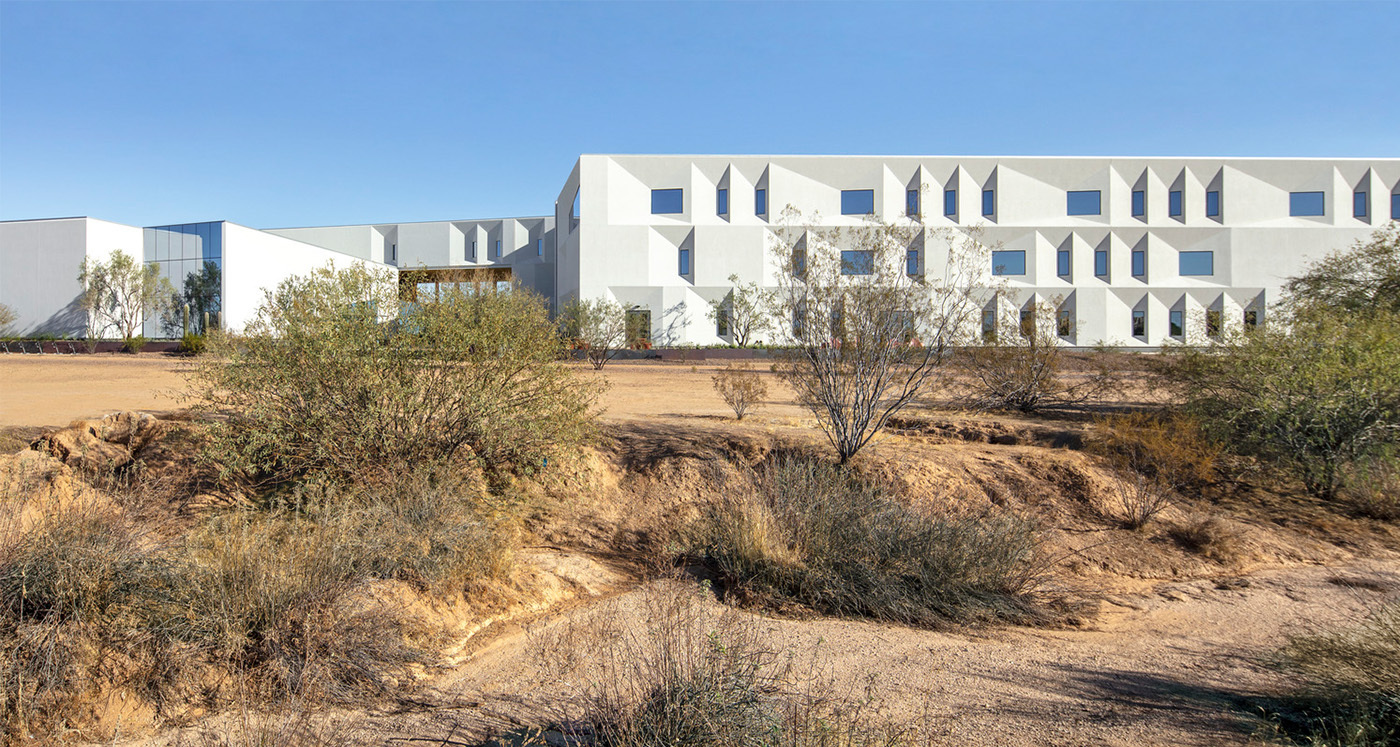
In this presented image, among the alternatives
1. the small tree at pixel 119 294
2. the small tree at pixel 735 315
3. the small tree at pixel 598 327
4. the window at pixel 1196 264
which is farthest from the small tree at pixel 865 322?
the small tree at pixel 119 294

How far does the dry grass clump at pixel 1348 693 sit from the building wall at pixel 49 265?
49.7 m

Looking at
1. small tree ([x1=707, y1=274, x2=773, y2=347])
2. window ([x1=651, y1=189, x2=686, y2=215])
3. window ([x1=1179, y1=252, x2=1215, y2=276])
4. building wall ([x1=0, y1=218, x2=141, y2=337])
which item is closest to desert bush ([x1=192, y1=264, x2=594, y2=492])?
small tree ([x1=707, y1=274, x2=773, y2=347])

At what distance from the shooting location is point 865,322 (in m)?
8.91

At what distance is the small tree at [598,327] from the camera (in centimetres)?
2794

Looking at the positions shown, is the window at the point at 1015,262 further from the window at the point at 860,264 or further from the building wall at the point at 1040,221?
the window at the point at 860,264

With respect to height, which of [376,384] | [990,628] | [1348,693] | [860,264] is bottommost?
[990,628]

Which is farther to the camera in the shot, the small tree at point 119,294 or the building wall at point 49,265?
the building wall at point 49,265

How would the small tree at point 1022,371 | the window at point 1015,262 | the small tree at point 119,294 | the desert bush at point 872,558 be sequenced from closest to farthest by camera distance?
1. the desert bush at point 872,558
2. the small tree at point 1022,371
3. the window at point 1015,262
4. the small tree at point 119,294

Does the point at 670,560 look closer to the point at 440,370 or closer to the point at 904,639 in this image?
the point at 904,639

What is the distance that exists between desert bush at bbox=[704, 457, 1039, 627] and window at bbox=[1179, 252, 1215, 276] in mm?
36647

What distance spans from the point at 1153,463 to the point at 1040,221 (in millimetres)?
30318

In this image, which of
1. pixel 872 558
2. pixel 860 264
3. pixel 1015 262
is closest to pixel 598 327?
pixel 1015 262

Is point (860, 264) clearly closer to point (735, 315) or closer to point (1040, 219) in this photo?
point (735, 315)

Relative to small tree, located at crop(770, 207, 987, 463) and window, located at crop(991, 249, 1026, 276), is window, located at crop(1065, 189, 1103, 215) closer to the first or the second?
window, located at crop(991, 249, 1026, 276)
